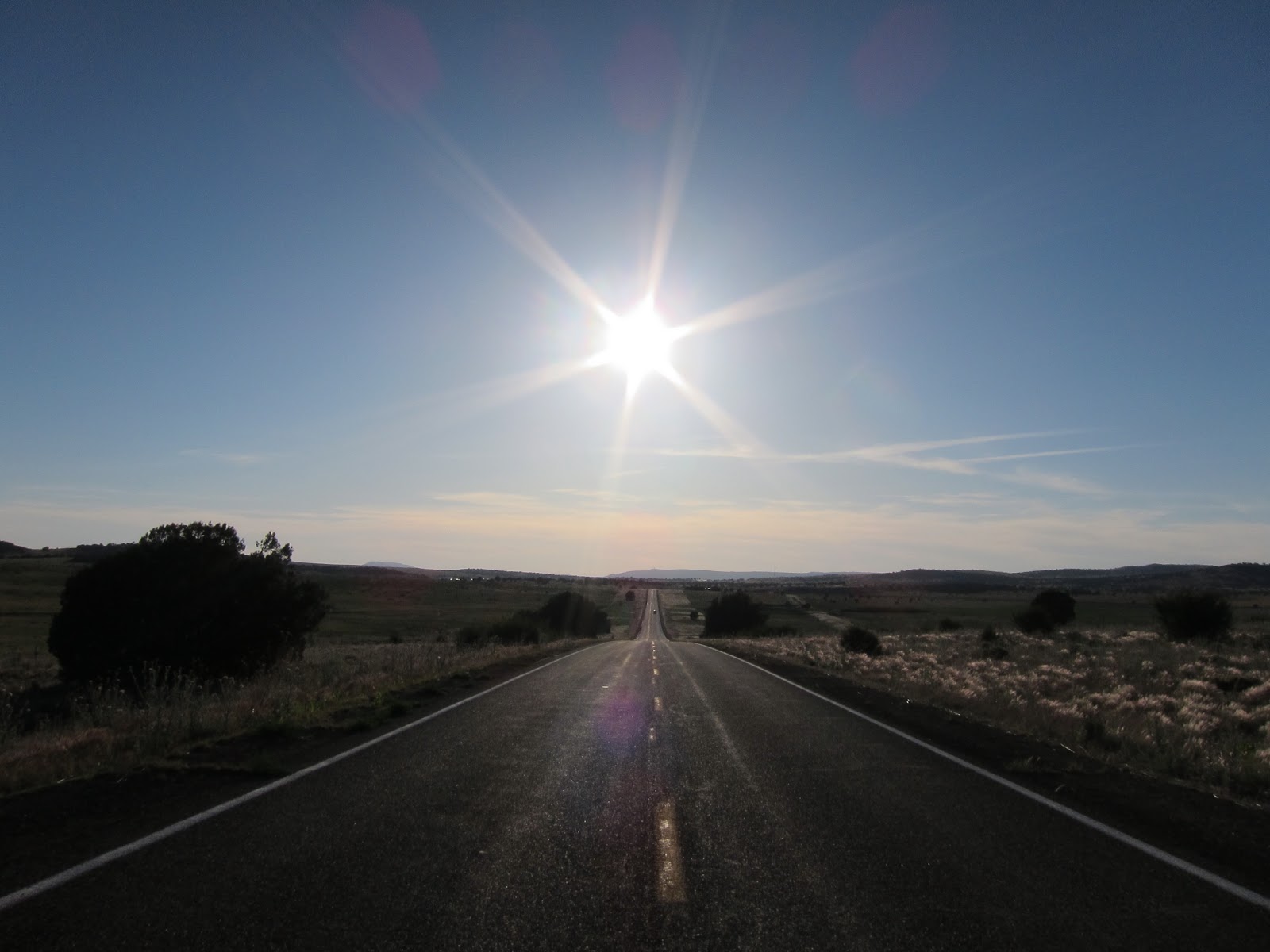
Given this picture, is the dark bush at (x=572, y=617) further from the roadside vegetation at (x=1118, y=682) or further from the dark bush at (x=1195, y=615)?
the dark bush at (x=1195, y=615)

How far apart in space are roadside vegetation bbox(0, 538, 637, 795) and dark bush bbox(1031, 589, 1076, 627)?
1392 inches

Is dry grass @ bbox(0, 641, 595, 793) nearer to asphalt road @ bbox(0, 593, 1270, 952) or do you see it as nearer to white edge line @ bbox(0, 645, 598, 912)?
white edge line @ bbox(0, 645, 598, 912)

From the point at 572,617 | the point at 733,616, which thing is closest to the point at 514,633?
the point at 572,617

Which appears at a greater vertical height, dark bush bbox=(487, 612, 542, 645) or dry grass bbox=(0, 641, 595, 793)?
dark bush bbox=(487, 612, 542, 645)

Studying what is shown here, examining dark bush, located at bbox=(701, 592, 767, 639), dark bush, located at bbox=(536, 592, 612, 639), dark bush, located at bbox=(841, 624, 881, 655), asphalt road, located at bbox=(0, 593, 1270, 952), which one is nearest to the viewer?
asphalt road, located at bbox=(0, 593, 1270, 952)

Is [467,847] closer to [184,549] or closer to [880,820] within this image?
[880,820]

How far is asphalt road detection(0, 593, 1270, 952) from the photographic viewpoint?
16.6ft

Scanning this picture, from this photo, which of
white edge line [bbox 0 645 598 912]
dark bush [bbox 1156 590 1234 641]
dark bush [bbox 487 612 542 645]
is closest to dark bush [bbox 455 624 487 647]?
dark bush [bbox 487 612 542 645]

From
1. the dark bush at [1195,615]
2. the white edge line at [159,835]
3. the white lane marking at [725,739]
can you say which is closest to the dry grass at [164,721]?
the white edge line at [159,835]

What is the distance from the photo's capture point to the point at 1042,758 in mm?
12055

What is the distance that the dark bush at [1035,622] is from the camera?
53969 millimetres

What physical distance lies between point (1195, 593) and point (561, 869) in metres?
49.1

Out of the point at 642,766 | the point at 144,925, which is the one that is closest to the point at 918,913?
the point at 144,925

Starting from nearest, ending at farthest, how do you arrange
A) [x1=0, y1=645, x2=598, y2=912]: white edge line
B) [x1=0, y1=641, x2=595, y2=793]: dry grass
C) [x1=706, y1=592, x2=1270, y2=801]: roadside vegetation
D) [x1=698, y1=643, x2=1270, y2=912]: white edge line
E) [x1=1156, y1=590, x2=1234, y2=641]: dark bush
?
[x1=0, y1=645, x2=598, y2=912]: white edge line < [x1=698, y1=643, x2=1270, y2=912]: white edge line < [x1=0, y1=641, x2=595, y2=793]: dry grass < [x1=706, y1=592, x2=1270, y2=801]: roadside vegetation < [x1=1156, y1=590, x2=1234, y2=641]: dark bush
